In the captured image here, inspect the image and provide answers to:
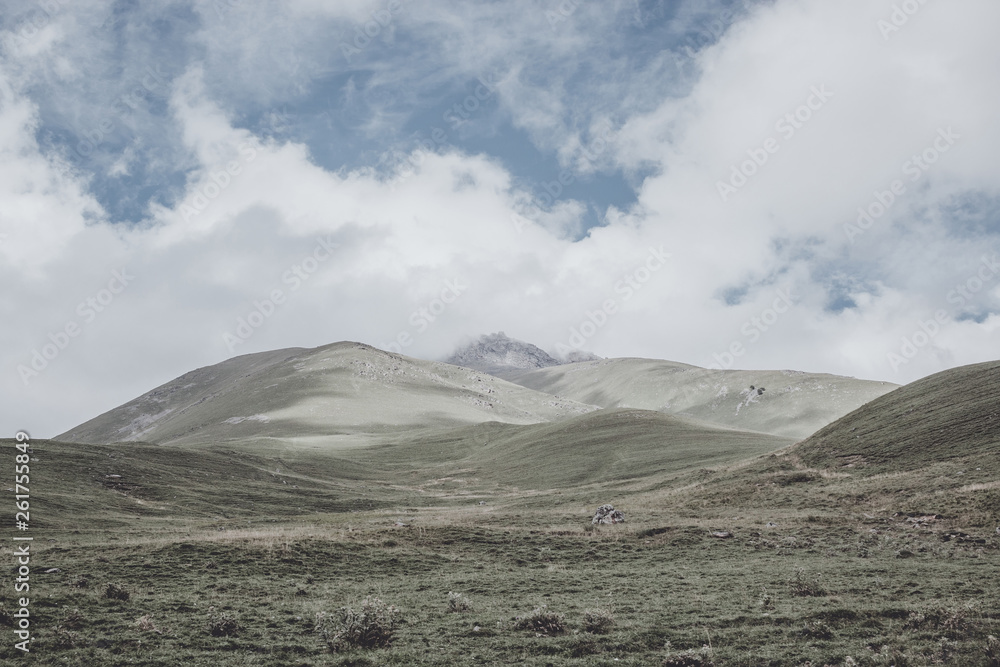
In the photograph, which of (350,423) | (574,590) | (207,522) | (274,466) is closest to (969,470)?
(574,590)

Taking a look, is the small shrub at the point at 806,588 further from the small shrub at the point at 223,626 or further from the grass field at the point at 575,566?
the small shrub at the point at 223,626

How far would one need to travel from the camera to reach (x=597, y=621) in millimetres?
19656

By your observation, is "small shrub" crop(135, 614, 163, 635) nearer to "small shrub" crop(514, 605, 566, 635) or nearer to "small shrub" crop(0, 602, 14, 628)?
"small shrub" crop(0, 602, 14, 628)

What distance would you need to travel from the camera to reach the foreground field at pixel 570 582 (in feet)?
55.8

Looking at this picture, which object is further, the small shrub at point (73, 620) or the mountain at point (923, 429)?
the mountain at point (923, 429)

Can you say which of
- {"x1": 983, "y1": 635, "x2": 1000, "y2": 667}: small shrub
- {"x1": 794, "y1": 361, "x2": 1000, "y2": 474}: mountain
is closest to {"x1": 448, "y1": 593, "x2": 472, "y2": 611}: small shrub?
{"x1": 983, "y1": 635, "x2": 1000, "y2": 667}: small shrub

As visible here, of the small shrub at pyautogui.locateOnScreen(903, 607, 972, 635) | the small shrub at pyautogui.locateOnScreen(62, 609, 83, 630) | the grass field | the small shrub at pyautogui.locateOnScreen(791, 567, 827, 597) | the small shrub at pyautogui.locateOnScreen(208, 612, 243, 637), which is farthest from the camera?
the small shrub at pyautogui.locateOnScreen(791, 567, 827, 597)

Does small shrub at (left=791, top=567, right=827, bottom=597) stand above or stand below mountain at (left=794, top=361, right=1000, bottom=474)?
below

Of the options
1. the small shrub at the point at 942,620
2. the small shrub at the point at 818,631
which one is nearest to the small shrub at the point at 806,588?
the small shrub at the point at 942,620

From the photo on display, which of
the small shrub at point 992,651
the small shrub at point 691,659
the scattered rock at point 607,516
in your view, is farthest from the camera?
the scattered rock at point 607,516

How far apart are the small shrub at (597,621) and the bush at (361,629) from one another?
626cm

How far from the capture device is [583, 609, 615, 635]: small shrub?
758 inches

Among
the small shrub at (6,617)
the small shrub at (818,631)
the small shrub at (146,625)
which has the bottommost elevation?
the small shrub at (818,631)

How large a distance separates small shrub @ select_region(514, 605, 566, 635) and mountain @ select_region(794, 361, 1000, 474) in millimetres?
44276
